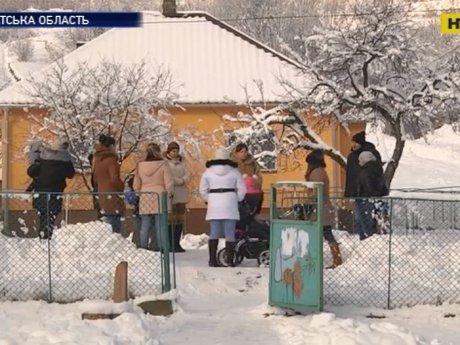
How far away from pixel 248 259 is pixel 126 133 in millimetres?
7034

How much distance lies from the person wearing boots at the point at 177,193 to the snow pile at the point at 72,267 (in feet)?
5.99

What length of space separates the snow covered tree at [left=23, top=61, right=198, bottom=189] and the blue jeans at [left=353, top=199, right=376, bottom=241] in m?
7.39

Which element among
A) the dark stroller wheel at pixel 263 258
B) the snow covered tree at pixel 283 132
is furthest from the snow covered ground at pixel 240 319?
the snow covered tree at pixel 283 132

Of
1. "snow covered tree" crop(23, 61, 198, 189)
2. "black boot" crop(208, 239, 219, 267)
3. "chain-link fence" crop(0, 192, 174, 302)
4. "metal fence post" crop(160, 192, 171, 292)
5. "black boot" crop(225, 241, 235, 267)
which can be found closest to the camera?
"metal fence post" crop(160, 192, 171, 292)

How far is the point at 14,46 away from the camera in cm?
9875

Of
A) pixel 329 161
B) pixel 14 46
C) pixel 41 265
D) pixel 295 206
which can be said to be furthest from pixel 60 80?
pixel 14 46

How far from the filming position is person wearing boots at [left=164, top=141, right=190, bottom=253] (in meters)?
12.1

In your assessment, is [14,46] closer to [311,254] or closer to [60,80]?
[60,80]

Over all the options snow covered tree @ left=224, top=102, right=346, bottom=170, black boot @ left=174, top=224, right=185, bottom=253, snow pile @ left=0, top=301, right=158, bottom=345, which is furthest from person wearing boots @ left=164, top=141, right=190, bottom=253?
snow pile @ left=0, top=301, right=158, bottom=345

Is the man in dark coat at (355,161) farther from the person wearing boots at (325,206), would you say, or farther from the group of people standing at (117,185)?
the group of people standing at (117,185)

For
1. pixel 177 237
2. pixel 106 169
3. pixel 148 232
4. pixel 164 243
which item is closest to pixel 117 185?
pixel 106 169

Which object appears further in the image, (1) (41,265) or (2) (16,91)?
(2) (16,91)

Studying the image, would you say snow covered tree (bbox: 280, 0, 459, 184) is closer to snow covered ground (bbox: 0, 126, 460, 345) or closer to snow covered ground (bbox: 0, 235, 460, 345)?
snow covered ground (bbox: 0, 126, 460, 345)

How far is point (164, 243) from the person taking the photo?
30.1 ft
